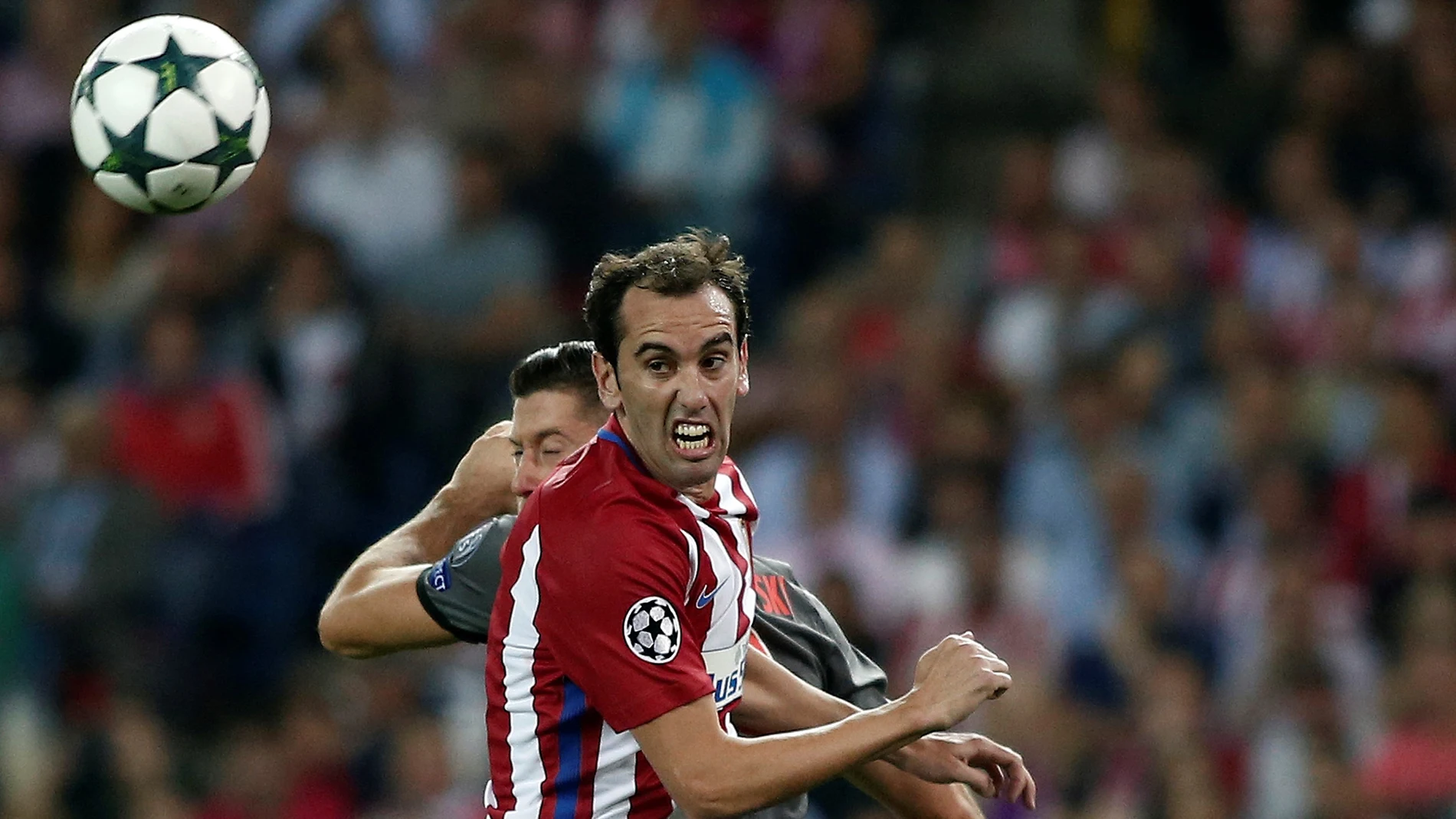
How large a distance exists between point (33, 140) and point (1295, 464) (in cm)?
621

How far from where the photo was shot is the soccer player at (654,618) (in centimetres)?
388

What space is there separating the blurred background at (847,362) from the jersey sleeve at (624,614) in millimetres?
3851

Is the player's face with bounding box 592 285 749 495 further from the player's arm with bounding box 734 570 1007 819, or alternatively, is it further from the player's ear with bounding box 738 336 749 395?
the player's arm with bounding box 734 570 1007 819

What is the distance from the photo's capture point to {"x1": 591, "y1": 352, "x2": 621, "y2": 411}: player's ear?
416cm

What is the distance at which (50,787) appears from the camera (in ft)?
30.3

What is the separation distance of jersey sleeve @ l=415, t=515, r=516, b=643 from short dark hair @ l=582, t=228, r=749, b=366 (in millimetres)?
617

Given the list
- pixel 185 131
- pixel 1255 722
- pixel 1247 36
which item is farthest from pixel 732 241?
pixel 185 131

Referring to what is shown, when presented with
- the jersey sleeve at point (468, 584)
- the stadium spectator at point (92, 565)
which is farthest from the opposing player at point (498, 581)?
the stadium spectator at point (92, 565)

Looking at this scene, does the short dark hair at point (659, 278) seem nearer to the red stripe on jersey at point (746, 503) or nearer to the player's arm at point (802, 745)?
the red stripe on jersey at point (746, 503)

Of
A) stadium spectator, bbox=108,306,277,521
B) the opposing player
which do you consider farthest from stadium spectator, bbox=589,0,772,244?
the opposing player

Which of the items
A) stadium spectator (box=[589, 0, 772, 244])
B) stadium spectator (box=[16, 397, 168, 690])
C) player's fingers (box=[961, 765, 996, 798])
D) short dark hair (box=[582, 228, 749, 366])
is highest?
stadium spectator (box=[589, 0, 772, 244])

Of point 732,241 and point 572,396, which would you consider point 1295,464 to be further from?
point 572,396

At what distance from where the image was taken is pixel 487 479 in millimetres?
5059

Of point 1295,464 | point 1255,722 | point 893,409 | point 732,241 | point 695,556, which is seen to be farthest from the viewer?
point 732,241
